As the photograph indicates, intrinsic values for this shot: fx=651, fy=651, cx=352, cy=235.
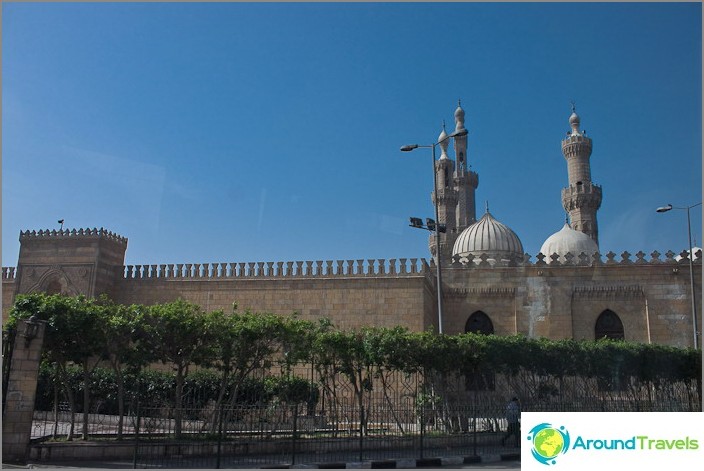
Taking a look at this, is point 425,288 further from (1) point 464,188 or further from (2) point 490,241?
(1) point 464,188

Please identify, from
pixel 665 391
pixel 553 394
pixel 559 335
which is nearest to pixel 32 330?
pixel 553 394

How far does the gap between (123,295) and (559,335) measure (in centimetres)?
1560

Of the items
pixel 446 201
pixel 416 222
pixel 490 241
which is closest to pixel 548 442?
pixel 416 222

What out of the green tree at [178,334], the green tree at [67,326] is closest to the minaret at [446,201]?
the green tree at [178,334]

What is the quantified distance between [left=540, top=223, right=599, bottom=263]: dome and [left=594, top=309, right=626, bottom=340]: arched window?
Answer: 6669 millimetres

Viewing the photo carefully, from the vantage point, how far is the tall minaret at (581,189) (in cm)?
3278

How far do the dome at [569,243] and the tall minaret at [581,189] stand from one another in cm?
166

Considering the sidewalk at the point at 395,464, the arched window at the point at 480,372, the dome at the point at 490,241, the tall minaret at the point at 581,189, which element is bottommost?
the sidewalk at the point at 395,464

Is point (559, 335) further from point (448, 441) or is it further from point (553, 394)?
point (448, 441)

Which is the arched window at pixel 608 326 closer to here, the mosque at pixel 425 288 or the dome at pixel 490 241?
the mosque at pixel 425 288

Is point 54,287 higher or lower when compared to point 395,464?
higher

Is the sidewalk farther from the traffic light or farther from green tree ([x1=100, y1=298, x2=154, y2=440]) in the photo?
the traffic light

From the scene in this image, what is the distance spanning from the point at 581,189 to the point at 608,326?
465 inches

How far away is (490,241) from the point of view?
28938 mm
